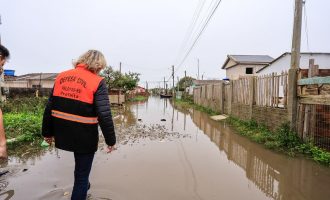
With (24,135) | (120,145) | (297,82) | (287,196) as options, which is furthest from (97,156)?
(297,82)

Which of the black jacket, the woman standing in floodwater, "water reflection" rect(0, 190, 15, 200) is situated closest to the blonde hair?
the woman standing in floodwater

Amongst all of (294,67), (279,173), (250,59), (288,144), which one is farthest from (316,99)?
(250,59)

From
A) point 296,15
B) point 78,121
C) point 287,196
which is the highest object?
point 296,15

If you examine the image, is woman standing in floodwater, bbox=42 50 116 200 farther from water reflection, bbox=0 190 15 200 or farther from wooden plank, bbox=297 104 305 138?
wooden plank, bbox=297 104 305 138

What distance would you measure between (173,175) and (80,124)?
2296 mm

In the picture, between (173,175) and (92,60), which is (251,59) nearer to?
(173,175)

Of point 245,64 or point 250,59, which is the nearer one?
point 245,64

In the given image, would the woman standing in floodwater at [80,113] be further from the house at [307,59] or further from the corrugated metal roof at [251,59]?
the corrugated metal roof at [251,59]

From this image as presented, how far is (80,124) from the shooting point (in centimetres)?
275

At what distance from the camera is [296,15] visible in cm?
723

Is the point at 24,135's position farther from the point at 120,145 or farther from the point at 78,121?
the point at 78,121

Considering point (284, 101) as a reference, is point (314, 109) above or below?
below

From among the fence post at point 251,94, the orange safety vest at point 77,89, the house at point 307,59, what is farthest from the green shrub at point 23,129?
the house at point 307,59

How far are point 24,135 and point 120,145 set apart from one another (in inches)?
101
